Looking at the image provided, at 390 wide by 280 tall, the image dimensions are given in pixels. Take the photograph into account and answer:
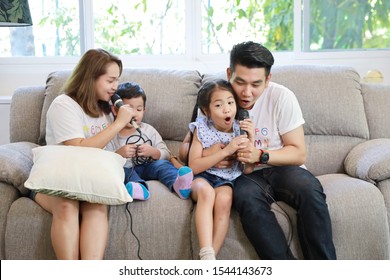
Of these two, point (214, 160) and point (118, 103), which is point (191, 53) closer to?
point (118, 103)

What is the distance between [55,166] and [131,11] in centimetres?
193

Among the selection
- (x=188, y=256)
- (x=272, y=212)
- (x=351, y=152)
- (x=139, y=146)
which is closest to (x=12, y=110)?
(x=139, y=146)

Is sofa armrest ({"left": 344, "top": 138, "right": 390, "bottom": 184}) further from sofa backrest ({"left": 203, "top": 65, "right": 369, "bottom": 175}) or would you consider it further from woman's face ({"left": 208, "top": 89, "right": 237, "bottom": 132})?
woman's face ({"left": 208, "top": 89, "right": 237, "bottom": 132})

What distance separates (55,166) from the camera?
226 cm

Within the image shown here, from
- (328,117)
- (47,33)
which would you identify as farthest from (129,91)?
(47,33)

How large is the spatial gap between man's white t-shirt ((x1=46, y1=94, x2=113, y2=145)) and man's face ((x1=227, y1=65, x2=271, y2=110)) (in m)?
0.62

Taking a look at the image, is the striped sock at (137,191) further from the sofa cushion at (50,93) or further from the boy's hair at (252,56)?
the sofa cushion at (50,93)

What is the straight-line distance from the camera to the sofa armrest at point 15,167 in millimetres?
2439

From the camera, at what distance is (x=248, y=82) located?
8.00 ft

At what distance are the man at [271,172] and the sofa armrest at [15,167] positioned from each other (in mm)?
861

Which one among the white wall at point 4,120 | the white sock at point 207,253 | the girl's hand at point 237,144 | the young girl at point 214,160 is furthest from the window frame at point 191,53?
the white sock at point 207,253

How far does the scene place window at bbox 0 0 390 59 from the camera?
3826 mm

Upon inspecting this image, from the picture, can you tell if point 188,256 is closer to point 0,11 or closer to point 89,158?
point 89,158

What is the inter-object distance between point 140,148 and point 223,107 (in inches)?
17.7
